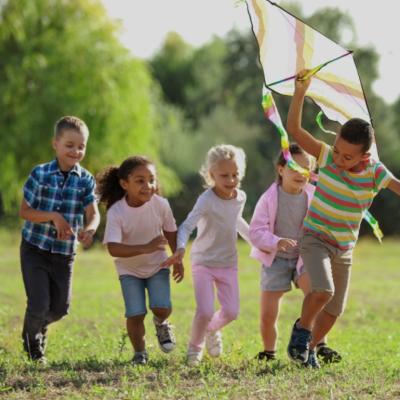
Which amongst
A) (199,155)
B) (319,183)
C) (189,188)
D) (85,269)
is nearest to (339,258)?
(319,183)

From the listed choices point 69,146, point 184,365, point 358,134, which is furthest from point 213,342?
point 358,134

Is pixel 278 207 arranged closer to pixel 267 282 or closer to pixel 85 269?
pixel 267 282

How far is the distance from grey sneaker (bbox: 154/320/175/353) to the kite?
5.25ft

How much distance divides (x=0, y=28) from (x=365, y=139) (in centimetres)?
2142

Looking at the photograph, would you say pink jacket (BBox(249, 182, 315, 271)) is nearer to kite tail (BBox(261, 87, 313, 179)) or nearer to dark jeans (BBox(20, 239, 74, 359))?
kite tail (BBox(261, 87, 313, 179))

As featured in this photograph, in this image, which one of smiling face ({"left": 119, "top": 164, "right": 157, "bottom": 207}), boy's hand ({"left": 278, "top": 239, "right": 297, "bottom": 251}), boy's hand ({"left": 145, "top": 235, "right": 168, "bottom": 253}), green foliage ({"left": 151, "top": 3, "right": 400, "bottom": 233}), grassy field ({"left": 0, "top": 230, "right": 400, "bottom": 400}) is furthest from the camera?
green foliage ({"left": 151, "top": 3, "right": 400, "bottom": 233})

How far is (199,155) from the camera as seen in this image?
45.1 m

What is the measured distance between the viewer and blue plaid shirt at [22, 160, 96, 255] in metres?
7.30

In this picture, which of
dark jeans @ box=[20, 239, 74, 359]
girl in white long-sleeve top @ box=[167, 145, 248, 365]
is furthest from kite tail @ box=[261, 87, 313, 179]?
dark jeans @ box=[20, 239, 74, 359]

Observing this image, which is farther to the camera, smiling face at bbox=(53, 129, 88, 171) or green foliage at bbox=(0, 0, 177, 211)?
green foliage at bbox=(0, 0, 177, 211)

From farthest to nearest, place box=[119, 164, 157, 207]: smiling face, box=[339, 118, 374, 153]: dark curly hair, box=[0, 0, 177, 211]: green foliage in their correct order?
box=[0, 0, 177, 211]: green foliage, box=[119, 164, 157, 207]: smiling face, box=[339, 118, 374, 153]: dark curly hair

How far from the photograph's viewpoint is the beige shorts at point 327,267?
6504 mm

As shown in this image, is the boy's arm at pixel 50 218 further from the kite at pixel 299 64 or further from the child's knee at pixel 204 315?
the kite at pixel 299 64

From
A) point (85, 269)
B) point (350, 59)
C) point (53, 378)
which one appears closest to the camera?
point (53, 378)
